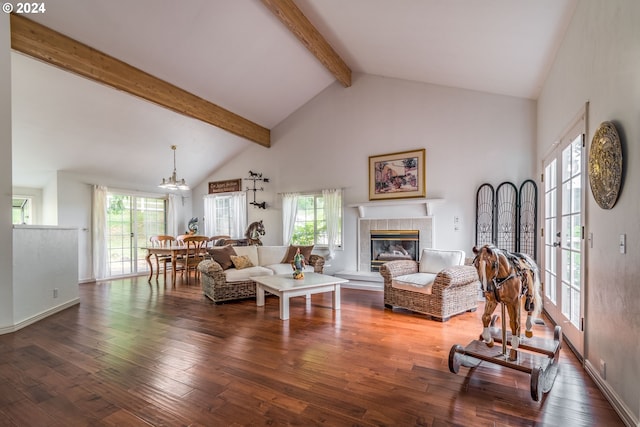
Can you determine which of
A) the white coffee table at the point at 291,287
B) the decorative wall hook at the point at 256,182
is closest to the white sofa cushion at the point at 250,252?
the white coffee table at the point at 291,287

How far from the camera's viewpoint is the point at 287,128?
6934mm

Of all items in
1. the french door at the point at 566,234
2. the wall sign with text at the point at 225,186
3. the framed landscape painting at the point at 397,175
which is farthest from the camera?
the wall sign with text at the point at 225,186

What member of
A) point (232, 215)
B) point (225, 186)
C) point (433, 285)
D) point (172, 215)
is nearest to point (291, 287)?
point (433, 285)

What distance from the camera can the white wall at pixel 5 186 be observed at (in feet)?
10.5

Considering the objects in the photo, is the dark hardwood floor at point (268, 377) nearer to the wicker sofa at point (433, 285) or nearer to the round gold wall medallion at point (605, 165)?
the wicker sofa at point (433, 285)

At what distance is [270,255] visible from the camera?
5.60 meters

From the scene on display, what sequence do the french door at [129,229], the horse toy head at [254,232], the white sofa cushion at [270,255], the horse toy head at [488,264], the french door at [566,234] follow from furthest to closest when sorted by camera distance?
the french door at [129,229] < the horse toy head at [254,232] < the white sofa cushion at [270,255] < the french door at [566,234] < the horse toy head at [488,264]

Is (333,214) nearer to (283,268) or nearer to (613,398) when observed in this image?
(283,268)

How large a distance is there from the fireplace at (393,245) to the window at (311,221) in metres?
0.84

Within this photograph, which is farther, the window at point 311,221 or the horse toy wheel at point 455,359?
the window at point 311,221

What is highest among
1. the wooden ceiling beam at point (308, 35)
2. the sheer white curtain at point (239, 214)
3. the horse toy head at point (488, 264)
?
the wooden ceiling beam at point (308, 35)

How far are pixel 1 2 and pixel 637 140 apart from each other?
18.1ft

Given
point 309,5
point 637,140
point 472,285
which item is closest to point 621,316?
point 637,140

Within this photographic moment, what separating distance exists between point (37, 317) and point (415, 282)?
4.68 m
